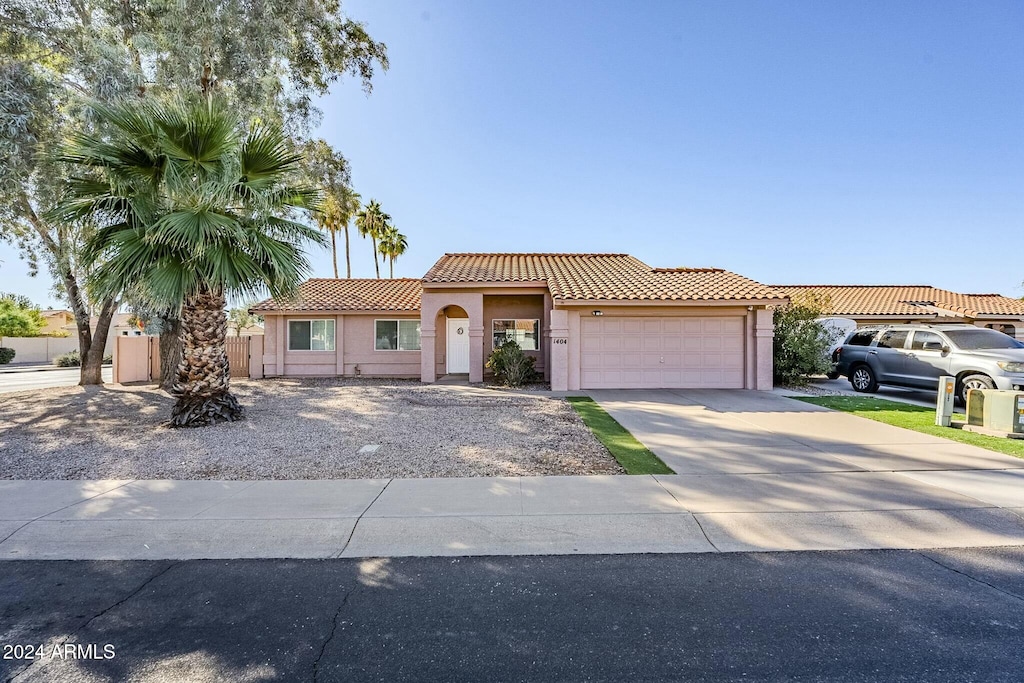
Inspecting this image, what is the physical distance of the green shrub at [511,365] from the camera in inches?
625

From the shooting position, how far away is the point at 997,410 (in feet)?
27.9

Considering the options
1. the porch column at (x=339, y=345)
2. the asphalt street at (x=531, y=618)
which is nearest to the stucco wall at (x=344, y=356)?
the porch column at (x=339, y=345)

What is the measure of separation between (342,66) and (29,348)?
3500cm

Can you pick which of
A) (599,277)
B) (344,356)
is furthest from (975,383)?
(344,356)

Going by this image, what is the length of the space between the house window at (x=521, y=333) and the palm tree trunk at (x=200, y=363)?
982 centimetres

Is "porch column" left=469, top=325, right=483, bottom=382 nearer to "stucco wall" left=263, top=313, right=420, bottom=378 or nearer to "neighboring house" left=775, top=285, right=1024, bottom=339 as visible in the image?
"stucco wall" left=263, top=313, right=420, bottom=378

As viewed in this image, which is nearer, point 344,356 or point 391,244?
point 344,356

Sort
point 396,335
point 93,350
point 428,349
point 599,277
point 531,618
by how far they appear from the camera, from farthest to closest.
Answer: point 396,335
point 599,277
point 428,349
point 93,350
point 531,618

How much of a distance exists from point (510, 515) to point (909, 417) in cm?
987

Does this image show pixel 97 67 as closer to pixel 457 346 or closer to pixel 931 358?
pixel 457 346

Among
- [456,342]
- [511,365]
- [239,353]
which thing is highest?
[456,342]

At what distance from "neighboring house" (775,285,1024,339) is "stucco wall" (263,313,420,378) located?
54.8 feet

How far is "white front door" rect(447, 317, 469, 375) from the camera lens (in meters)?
20.0

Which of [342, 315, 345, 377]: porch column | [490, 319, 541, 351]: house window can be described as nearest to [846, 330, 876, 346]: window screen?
[490, 319, 541, 351]: house window
